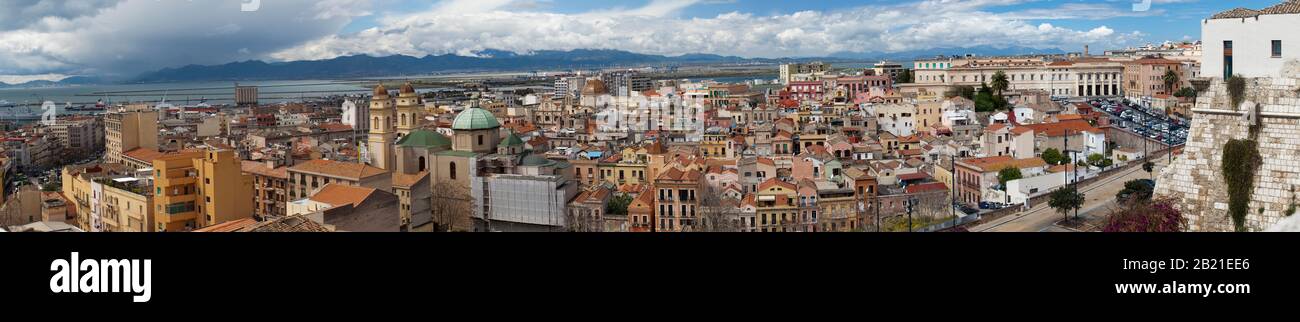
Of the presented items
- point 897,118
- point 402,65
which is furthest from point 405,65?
point 897,118

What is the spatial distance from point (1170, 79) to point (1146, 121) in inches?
243

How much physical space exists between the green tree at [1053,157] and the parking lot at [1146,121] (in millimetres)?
1376

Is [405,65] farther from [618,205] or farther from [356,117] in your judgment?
[618,205]

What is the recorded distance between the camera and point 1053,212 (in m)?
8.14

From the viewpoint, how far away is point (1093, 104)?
20.7 metres

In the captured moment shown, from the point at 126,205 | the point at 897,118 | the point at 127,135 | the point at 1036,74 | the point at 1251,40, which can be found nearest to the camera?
the point at 1251,40

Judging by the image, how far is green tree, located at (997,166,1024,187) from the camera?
10500mm

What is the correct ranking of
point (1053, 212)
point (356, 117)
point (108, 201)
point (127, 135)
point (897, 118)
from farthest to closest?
point (356, 117)
point (897, 118)
point (127, 135)
point (108, 201)
point (1053, 212)

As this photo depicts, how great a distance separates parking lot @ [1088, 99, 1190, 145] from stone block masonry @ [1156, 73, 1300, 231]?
7.90 metres

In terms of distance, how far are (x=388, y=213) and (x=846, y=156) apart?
6954mm

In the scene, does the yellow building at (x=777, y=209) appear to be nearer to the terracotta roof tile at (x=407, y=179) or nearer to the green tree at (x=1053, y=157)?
the terracotta roof tile at (x=407, y=179)

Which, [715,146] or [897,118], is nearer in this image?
[715,146]

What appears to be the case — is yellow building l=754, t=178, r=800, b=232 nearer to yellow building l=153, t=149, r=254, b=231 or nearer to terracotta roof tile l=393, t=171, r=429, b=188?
terracotta roof tile l=393, t=171, r=429, b=188
